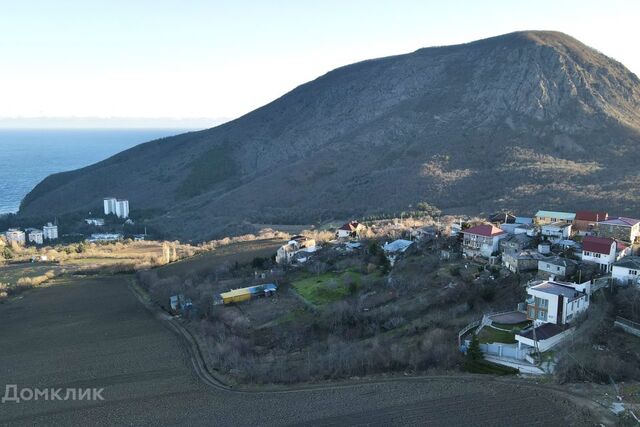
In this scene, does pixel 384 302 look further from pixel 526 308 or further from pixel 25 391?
pixel 25 391

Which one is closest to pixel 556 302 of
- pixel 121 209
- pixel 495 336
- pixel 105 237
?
pixel 495 336

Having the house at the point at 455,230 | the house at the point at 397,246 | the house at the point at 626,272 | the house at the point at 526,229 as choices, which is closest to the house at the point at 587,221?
the house at the point at 526,229

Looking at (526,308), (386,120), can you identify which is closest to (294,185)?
(386,120)

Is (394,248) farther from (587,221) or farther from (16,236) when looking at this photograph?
(16,236)

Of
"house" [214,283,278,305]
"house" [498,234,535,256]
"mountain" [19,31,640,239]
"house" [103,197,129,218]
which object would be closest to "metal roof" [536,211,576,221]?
"house" [498,234,535,256]

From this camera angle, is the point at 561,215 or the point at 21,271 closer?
the point at 561,215

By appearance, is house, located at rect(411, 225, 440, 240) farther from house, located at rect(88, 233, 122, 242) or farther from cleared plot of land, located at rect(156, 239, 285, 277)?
house, located at rect(88, 233, 122, 242)

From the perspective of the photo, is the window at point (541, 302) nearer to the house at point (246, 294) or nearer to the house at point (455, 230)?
the house at point (455, 230)
